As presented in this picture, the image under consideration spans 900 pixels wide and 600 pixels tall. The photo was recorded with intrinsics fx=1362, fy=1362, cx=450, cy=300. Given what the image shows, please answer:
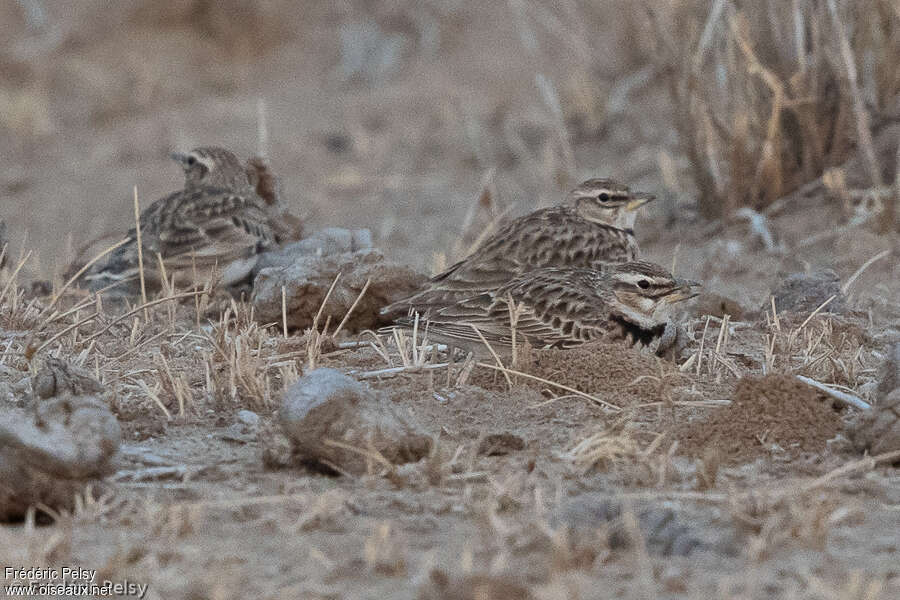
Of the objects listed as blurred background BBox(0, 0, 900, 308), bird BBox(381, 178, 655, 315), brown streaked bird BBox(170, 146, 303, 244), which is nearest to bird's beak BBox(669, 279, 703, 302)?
bird BBox(381, 178, 655, 315)

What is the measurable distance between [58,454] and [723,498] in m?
1.84

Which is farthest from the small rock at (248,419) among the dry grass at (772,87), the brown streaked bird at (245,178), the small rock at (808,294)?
the dry grass at (772,87)

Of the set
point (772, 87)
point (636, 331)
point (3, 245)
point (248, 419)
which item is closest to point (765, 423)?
point (636, 331)

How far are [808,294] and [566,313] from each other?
139 centimetres

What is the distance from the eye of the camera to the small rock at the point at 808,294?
6.24 m

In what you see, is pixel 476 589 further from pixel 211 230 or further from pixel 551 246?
pixel 211 230

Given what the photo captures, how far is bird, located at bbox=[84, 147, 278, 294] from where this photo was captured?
24.6ft

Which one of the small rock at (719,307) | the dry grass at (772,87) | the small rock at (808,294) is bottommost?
the small rock at (719,307)

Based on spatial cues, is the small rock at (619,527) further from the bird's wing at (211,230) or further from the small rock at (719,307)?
the bird's wing at (211,230)

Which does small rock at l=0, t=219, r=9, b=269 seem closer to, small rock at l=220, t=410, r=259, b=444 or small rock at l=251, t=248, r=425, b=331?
small rock at l=251, t=248, r=425, b=331

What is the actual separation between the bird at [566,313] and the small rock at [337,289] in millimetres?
608

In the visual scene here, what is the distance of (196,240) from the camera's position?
25.5ft

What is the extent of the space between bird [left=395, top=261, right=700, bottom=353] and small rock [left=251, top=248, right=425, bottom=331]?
0.61 metres

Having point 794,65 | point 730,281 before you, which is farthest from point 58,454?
point 794,65
